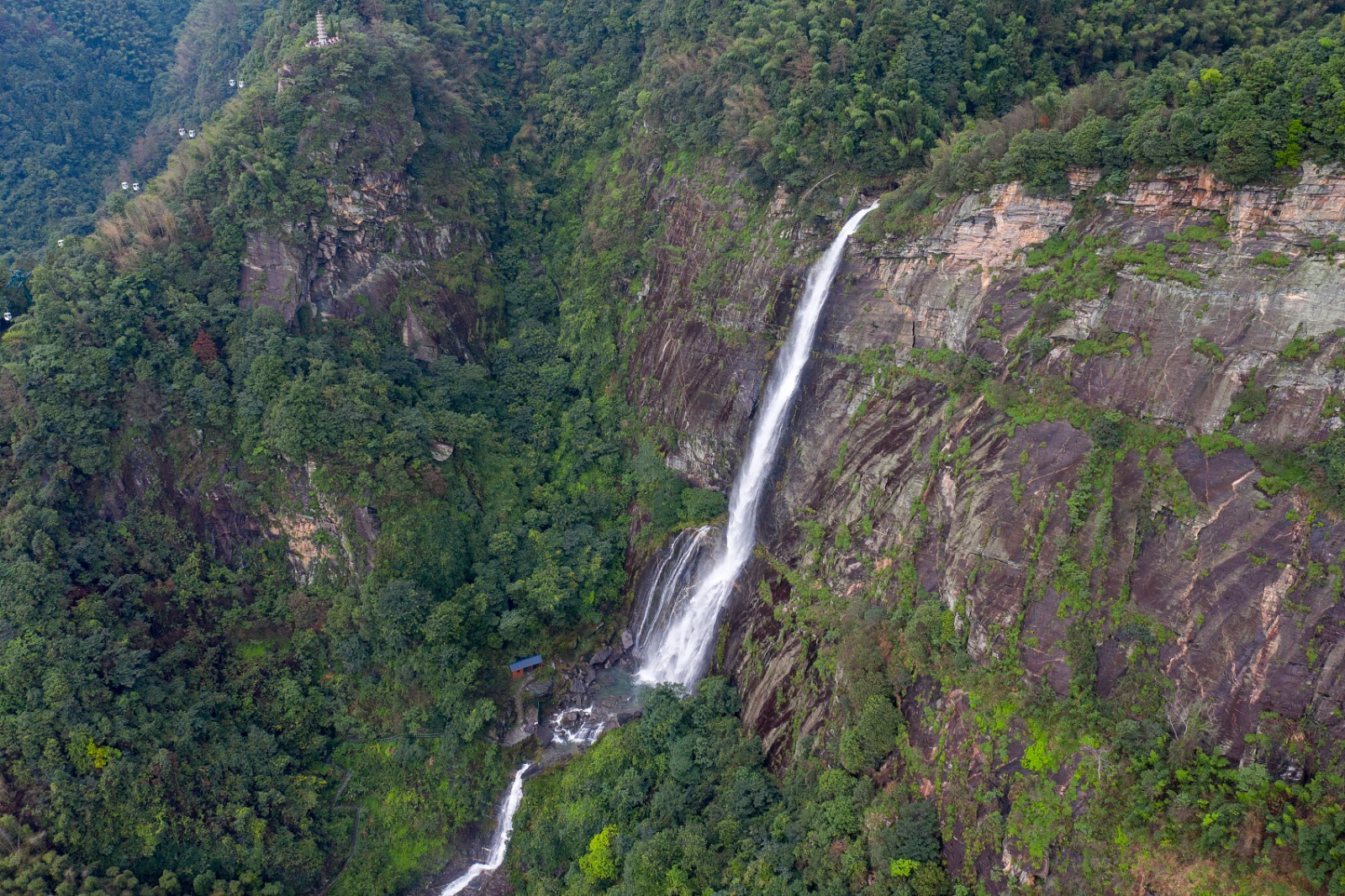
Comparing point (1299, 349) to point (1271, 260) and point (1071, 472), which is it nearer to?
point (1271, 260)

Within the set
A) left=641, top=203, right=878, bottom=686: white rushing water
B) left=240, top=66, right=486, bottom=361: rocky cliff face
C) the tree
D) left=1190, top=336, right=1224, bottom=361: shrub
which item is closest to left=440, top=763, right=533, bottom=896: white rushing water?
the tree

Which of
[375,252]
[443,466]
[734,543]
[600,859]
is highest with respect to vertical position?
[375,252]

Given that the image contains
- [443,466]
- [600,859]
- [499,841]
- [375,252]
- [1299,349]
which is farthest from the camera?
[375,252]

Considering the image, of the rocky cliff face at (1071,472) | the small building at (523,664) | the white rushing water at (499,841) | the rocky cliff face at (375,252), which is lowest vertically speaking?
the white rushing water at (499,841)

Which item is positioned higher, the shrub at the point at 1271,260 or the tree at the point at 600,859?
the shrub at the point at 1271,260

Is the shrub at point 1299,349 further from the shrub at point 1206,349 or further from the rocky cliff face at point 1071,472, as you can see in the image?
the shrub at point 1206,349

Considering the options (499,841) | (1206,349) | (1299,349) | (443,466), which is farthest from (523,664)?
(1299,349)

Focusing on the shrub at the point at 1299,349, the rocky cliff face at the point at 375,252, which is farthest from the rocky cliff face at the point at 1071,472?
the rocky cliff face at the point at 375,252
